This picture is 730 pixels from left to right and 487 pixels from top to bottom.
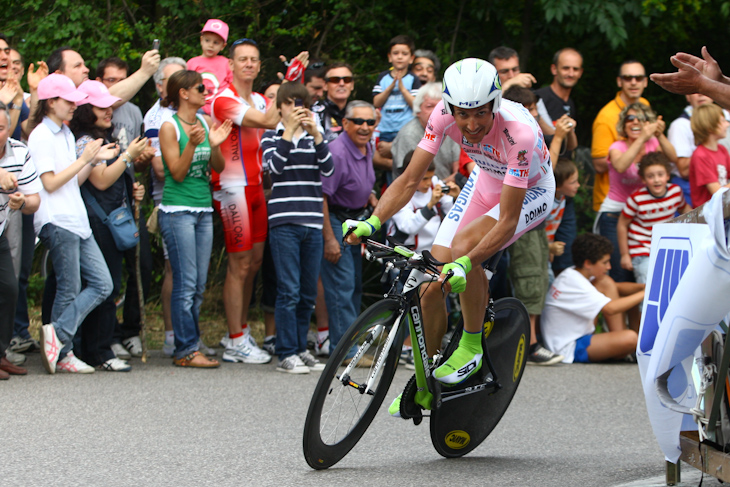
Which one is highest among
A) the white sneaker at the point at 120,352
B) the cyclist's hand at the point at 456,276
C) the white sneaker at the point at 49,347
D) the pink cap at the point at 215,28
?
the pink cap at the point at 215,28

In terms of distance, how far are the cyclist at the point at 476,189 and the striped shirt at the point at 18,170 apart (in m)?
3.01

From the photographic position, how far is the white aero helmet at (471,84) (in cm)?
490

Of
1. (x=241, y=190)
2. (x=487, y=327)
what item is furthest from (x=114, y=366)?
(x=487, y=327)

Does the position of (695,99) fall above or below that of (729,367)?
above

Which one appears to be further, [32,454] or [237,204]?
[237,204]

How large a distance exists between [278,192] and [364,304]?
298 cm

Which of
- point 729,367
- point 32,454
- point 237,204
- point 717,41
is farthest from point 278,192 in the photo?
point 717,41

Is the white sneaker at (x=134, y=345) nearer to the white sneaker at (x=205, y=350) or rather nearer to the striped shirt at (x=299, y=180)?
the white sneaker at (x=205, y=350)

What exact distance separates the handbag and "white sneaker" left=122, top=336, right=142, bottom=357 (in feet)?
3.45

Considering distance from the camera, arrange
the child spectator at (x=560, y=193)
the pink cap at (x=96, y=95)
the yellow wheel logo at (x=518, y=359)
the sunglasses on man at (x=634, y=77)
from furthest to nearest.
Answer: the sunglasses on man at (x=634, y=77) → the child spectator at (x=560, y=193) → the pink cap at (x=96, y=95) → the yellow wheel logo at (x=518, y=359)

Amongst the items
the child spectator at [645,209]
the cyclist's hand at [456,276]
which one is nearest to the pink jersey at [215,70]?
the child spectator at [645,209]

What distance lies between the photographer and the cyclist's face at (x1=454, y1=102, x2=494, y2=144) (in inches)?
198

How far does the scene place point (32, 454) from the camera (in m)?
5.13

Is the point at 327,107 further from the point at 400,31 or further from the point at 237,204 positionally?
the point at 400,31
